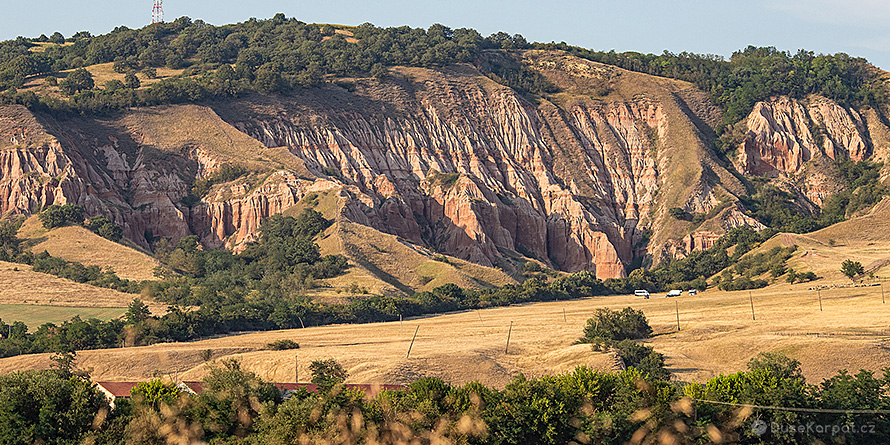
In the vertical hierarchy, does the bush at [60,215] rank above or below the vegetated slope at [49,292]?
above

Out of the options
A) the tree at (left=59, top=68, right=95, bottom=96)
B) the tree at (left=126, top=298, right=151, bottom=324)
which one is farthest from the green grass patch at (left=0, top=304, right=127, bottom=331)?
the tree at (left=59, top=68, right=95, bottom=96)

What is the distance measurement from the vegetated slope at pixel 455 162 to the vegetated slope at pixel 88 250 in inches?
231

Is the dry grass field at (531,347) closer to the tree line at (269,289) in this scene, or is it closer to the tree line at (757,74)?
the tree line at (269,289)

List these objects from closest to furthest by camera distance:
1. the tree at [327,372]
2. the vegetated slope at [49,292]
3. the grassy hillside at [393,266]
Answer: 1. the tree at [327,372]
2. the vegetated slope at [49,292]
3. the grassy hillside at [393,266]

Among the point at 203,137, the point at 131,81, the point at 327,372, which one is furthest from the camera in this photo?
the point at 131,81

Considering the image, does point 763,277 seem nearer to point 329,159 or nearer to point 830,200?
point 830,200

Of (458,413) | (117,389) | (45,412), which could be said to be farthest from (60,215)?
(458,413)

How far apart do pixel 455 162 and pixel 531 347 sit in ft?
261

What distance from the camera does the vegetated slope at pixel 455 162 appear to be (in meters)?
121

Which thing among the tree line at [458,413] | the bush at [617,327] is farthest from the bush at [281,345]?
the tree line at [458,413]

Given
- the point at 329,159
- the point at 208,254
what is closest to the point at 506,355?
the point at 208,254

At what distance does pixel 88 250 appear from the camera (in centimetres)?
10444

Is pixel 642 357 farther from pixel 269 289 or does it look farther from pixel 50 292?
pixel 50 292

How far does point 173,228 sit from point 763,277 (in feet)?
213
